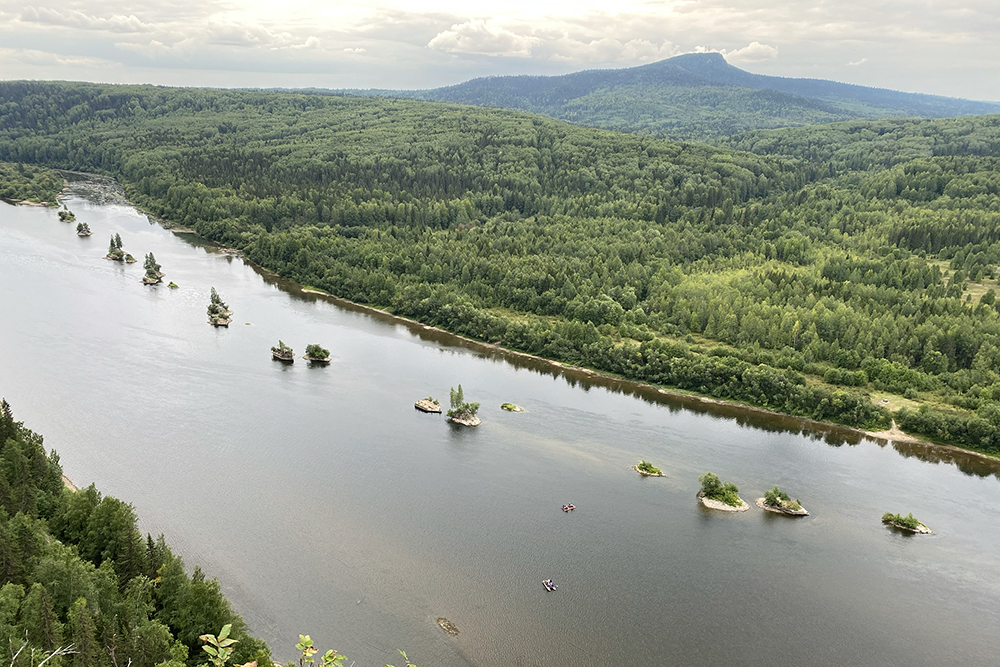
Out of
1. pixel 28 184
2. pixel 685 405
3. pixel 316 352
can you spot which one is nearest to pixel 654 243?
pixel 685 405

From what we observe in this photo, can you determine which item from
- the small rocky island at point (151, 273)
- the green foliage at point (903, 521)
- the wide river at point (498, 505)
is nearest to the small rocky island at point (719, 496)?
the wide river at point (498, 505)

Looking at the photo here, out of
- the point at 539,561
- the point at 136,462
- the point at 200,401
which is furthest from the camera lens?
the point at 200,401

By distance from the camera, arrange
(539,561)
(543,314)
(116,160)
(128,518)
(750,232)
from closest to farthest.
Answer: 1. (128,518)
2. (539,561)
3. (543,314)
4. (750,232)
5. (116,160)

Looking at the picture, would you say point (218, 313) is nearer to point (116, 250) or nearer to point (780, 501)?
point (116, 250)

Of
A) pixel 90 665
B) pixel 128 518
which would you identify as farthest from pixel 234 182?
pixel 90 665

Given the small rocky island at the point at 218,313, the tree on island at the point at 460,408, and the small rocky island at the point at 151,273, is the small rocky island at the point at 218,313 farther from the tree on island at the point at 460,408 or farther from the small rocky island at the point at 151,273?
the tree on island at the point at 460,408

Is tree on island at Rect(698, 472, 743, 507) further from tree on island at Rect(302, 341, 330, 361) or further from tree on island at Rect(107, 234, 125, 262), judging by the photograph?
tree on island at Rect(107, 234, 125, 262)

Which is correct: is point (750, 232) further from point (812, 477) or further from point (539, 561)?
point (539, 561)
